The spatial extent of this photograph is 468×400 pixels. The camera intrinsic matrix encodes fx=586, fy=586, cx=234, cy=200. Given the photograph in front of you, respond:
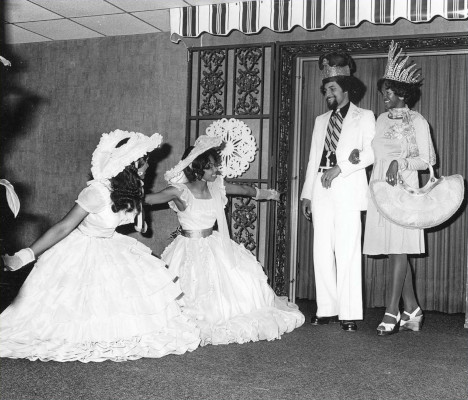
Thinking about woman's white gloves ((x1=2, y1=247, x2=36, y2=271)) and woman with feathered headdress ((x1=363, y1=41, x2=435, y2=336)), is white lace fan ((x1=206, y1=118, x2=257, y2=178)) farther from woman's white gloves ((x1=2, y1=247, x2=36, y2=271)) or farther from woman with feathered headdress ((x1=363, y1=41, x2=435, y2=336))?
woman's white gloves ((x1=2, y1=247, x2=36, y2=271))

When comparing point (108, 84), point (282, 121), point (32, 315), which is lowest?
point (32, 315)

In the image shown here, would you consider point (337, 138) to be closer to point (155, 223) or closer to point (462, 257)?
point (462, 257)

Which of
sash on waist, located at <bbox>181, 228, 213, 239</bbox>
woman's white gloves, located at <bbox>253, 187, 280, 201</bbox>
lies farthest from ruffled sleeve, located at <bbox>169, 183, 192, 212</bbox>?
woman's white gloves, located at <bbox>253, 187, 280, 201</bbox>

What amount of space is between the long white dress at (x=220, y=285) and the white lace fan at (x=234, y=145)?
809mm

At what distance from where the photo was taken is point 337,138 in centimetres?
441

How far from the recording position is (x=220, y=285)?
4.01 meters

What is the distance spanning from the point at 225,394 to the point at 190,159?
1.89m

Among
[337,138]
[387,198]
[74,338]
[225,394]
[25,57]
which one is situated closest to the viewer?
[225,394]

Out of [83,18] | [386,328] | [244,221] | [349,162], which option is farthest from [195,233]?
[83,18]

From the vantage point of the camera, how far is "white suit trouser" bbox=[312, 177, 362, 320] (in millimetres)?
4281

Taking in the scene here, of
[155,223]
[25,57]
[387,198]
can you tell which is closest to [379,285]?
[387,198]

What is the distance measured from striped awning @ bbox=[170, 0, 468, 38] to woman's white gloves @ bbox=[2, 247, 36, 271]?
287 centimetres

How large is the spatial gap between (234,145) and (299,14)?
4.09ft

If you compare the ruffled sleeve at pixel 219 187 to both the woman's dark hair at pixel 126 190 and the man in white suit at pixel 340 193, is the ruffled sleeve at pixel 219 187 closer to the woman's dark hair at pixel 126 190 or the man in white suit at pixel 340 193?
the man in white suit at pixel 340 193
